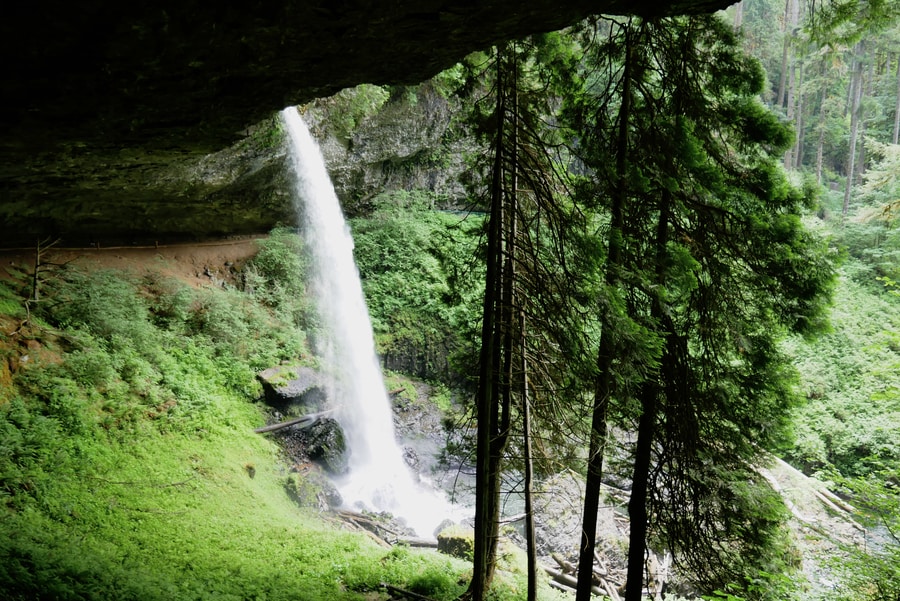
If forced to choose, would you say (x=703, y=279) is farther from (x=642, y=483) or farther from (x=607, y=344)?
(x=642, y=483)

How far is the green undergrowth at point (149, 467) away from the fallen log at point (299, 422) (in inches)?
11.7

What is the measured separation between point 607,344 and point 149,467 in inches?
310

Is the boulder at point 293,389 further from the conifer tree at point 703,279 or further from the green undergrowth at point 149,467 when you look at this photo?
the conifer tree at point 703,279

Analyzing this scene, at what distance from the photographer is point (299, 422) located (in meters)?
12.7

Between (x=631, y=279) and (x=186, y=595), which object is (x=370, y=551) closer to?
(x=186, y=595)

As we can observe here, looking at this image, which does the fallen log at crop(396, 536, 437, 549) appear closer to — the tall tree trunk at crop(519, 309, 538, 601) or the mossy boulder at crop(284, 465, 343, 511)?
the mossy boulder at crop(284, 465, 343, 511)

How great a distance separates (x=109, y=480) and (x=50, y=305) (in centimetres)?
435

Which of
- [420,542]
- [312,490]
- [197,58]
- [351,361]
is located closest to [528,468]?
[197,58]

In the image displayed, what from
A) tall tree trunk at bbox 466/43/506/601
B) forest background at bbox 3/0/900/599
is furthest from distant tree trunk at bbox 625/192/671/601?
tall tree trunk at bbox 466/43/506/601

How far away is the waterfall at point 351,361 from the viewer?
40.7ft

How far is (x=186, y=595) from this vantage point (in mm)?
5789

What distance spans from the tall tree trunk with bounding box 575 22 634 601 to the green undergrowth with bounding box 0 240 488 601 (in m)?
2.10

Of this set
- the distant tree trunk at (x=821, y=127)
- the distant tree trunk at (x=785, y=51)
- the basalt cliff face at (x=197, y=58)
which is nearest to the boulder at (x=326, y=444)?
the basalt cliff face at (x=197, y=58)

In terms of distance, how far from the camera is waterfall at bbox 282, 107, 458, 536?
12391mm
